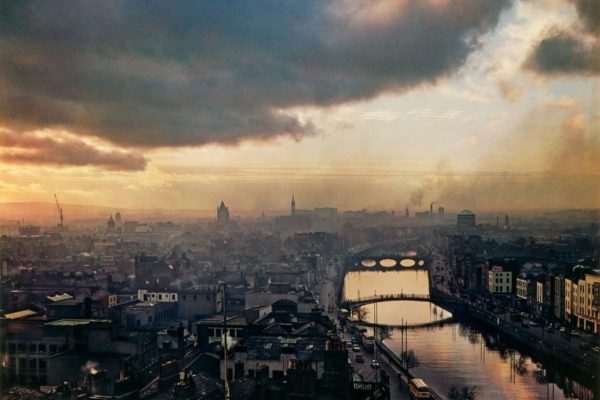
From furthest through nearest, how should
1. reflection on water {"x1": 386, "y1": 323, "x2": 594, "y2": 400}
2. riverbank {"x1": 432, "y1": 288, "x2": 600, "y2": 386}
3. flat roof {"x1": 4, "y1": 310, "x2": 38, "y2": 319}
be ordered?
riverbank {"x1": 432, "y1": 288, "x2": 600, "y2": 386}, flat roof {"x1": 4, "y1": 310, "x2": 38, "y2": 319}, reflection on water {"x1": 386, "y1": 323, "x2": 594, "y2": 400}

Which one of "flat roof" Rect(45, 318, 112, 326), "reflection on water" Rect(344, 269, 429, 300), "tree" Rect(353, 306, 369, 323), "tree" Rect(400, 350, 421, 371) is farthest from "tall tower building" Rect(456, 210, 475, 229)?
"flat roof" Rect(45, 318, 112, 326)

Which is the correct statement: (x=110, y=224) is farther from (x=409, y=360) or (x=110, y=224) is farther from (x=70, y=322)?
(x=409, y=360)

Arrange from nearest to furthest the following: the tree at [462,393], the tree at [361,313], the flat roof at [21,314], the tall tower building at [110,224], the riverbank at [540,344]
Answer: the tree at [462,393] → the flat roof at [21,314] → the riverbank at [540,344] → the tree at [361,313] → the tall tower building at [110,224]

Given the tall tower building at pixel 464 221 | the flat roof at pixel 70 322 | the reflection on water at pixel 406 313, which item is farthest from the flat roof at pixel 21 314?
the tall tower building at pixel 464 221

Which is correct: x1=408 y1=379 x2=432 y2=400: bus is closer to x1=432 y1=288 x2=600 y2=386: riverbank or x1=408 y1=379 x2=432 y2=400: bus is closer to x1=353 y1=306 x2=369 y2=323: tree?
x1=432 y1=288 x2=600 y2=386: riverbank

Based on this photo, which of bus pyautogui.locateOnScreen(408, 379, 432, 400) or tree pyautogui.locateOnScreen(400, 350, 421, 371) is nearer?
bus pyautogui.locateOnScreen(408, 379, 432, 400)

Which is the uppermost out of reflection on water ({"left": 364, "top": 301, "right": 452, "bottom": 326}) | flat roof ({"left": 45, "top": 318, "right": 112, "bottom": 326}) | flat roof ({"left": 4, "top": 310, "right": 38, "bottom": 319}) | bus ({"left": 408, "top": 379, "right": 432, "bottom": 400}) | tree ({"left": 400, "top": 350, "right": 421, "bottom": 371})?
flat roof ({"left": 45, "top": 318, "right": 112, "bottom": 326})

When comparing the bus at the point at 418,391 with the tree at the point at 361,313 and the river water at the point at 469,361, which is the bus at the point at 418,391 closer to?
the river water at the point at 469,361
